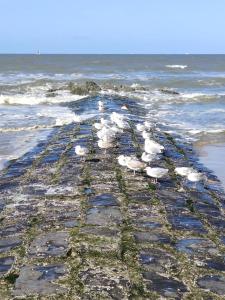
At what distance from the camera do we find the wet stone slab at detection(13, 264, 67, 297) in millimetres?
→ 4488

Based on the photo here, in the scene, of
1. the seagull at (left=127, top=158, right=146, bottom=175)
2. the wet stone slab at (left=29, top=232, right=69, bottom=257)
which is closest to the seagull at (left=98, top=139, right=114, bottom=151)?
the seagull at (left=127, top=158, right=146, bottom=175)

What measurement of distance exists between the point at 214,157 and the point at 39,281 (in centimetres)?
783

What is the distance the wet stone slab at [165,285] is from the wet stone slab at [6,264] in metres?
1.33

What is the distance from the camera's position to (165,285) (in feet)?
15.3

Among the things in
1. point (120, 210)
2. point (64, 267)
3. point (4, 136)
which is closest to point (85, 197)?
point (120, 210)

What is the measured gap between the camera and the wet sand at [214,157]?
10297 millimetres

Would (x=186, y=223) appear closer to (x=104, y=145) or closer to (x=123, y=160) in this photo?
(x=123, y=160)

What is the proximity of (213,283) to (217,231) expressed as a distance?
1609 mm

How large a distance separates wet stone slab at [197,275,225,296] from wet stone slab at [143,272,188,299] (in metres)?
0.20

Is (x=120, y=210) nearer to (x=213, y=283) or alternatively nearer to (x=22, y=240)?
(x=22, y=240)

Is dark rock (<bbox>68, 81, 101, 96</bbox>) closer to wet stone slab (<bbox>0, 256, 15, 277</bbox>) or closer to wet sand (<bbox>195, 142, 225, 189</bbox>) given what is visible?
wet sand (<bbox>195, 142, 225, 189</bbox>)

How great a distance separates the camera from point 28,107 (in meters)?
24.3

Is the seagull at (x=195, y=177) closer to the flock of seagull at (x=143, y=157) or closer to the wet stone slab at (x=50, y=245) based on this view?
the flock of seagull at (x=143, y=157)

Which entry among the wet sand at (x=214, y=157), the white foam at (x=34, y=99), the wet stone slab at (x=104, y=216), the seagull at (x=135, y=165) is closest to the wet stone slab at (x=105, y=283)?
the wet stone slab at (x=104, y=216)
